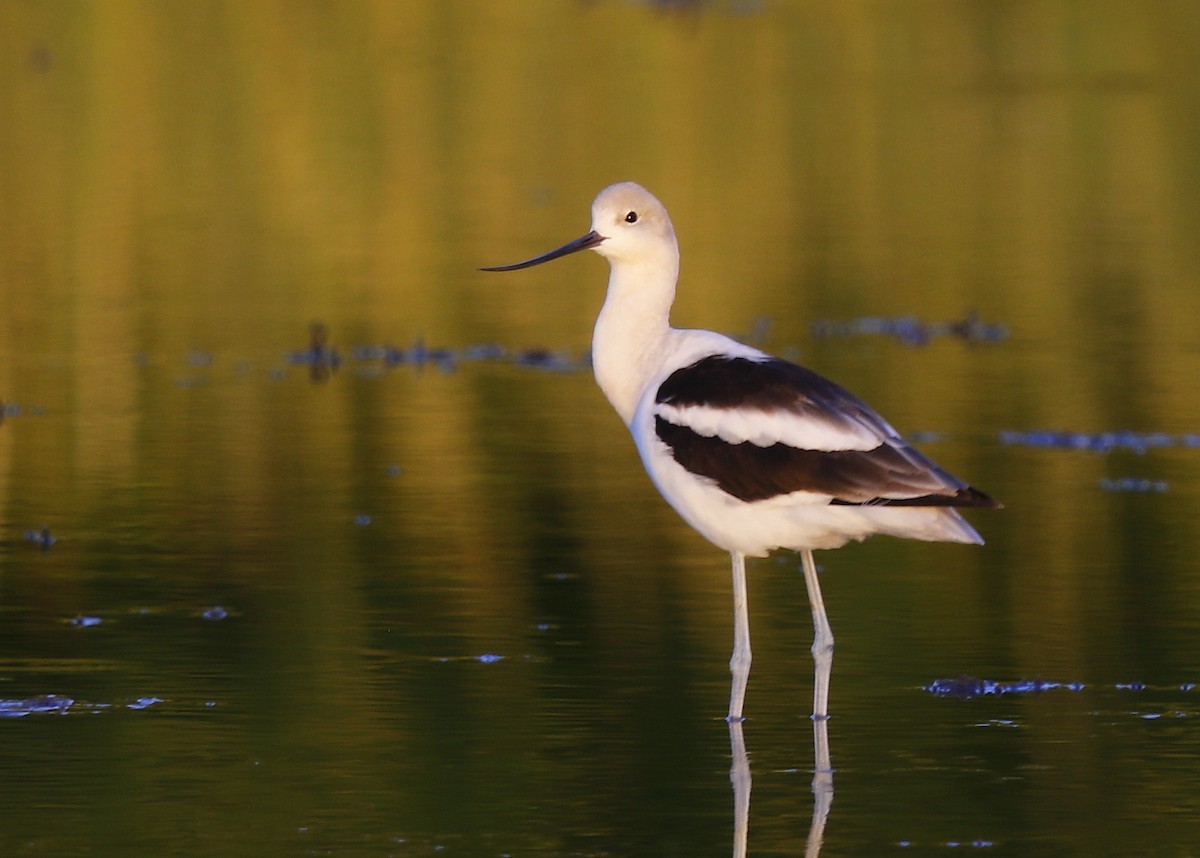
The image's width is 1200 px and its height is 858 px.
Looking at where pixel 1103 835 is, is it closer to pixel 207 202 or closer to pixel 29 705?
pixel 29 705

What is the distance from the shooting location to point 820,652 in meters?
7.92

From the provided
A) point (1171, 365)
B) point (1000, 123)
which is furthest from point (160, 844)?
point (1000, 123)

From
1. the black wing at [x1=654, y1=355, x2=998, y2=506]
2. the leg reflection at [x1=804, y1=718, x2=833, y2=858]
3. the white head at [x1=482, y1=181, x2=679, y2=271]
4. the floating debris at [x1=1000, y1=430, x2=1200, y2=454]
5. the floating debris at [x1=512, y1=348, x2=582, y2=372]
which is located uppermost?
the white head at [x1=482, y1=181, x2=679, y2=271]

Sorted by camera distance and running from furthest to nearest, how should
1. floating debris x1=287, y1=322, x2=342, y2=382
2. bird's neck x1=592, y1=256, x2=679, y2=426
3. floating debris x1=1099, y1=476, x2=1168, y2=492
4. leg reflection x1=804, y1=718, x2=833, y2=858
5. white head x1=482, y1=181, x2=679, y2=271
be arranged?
floating debris x1=287, y1=322, x2=342, y2=382 < floating debris x1=1099, y1=476, x2=1168, y2=492 < white head x1=482, y1=181, x2=679, y2=271 < bird's neck x1=592, y1=256, x2=679, y2=426 < leg reflection x1=804, y1=718, x2=833, y2=858

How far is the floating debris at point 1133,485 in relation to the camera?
37.0 ft

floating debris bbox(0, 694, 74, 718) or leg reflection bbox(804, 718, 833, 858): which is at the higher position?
floating debris bbox(0, 694, 74, 718)

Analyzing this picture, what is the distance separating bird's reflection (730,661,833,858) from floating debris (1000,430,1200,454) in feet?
15.8

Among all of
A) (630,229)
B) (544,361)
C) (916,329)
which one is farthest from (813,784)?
(916,329)

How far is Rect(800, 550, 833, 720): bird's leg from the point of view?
303 inches

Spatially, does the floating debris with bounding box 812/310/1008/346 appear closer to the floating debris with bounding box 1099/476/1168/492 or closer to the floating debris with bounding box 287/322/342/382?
the floating debris with bounding box 287/322/342/382

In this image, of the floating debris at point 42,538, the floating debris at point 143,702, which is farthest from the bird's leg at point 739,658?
the floating debris at point 42,538

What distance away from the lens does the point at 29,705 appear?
25.1 feet

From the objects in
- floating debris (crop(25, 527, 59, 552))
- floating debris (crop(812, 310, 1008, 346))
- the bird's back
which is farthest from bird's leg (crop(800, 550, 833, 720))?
floating debris (crop(812, 310, 1008, 346))

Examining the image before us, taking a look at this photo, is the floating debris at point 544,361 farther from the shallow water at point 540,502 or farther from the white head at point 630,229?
the white head at point 630,229
